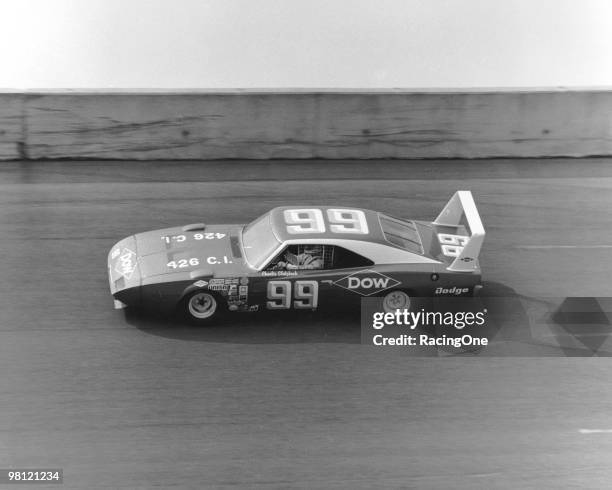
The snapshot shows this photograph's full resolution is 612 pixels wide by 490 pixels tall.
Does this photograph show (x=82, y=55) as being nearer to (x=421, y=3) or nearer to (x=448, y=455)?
(x=421, y=3)

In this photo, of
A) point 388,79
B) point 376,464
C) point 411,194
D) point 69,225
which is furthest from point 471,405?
point 388,79

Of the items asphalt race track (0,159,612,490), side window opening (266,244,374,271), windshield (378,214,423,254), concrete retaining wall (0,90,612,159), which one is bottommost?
asphalt race track (0,159,612,490)

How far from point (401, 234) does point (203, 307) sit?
2.43 meters

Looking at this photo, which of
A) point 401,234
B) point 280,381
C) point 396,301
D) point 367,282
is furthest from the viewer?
point 401,234

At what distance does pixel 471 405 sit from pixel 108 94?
7934 millimetres

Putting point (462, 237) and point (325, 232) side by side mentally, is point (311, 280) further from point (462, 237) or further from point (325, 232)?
point (462, 237)

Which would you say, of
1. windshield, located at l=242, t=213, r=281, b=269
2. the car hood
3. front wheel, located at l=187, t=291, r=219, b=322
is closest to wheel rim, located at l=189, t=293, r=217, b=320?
front wheel, located at l=187, t=291, r=219, b=322

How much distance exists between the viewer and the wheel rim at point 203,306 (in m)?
9.10

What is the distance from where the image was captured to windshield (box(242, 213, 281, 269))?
9172 mm

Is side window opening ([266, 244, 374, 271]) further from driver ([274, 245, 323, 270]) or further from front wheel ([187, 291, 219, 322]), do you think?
front wheel ([187, 291, 219, 322])

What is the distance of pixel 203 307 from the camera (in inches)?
361

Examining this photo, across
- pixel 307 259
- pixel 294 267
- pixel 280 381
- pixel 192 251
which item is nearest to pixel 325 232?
pixel 307 259

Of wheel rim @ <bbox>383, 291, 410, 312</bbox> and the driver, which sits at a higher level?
the driver

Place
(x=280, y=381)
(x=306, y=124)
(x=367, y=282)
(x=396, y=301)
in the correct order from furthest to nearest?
(x=306, y=124) < (x=396, y=301) < (x=367, y=282) < (x=280, y=381)
